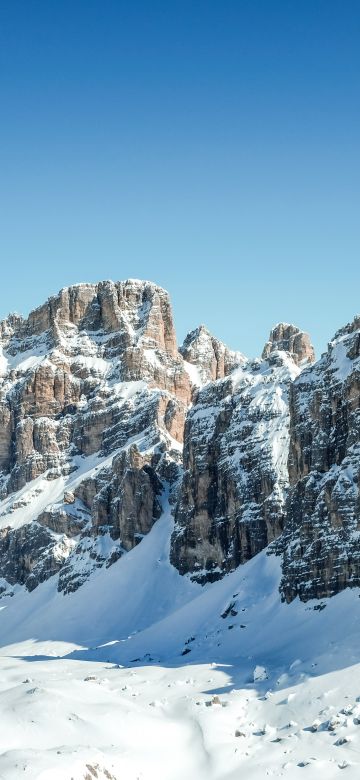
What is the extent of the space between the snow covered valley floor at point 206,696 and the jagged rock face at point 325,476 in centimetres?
387

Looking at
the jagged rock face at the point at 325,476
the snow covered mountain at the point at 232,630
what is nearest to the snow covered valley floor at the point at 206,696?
the snow covered mountain at the point at 232,630

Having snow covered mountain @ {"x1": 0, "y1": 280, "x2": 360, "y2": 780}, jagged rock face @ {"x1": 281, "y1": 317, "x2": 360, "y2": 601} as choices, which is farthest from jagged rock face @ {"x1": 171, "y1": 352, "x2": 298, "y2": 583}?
jagged rock face @ {"x1": 281, "y1": 317, "x2": 360, "y2": 601}

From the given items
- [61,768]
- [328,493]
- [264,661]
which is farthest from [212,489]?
[61,768]

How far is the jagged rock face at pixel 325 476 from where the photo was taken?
440 ft

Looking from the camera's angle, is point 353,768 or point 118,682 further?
point 118,682

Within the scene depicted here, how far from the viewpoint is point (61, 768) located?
77.2 meters

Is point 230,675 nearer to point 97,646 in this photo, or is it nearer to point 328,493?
point 328,493

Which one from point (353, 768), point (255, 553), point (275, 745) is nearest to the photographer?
point (353, 768)

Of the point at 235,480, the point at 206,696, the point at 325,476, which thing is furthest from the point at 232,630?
the point at 235,480

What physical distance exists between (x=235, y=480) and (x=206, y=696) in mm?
74816

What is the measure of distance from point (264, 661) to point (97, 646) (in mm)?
57317

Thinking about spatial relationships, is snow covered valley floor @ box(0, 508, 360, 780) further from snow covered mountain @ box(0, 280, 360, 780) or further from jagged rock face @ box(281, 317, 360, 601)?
jagged rock face @ box(281, 317, 360, 601)

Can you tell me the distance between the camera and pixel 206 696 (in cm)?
10950

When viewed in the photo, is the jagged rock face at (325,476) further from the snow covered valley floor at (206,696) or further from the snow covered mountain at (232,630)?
the snow covered valley floor at (206,696)
